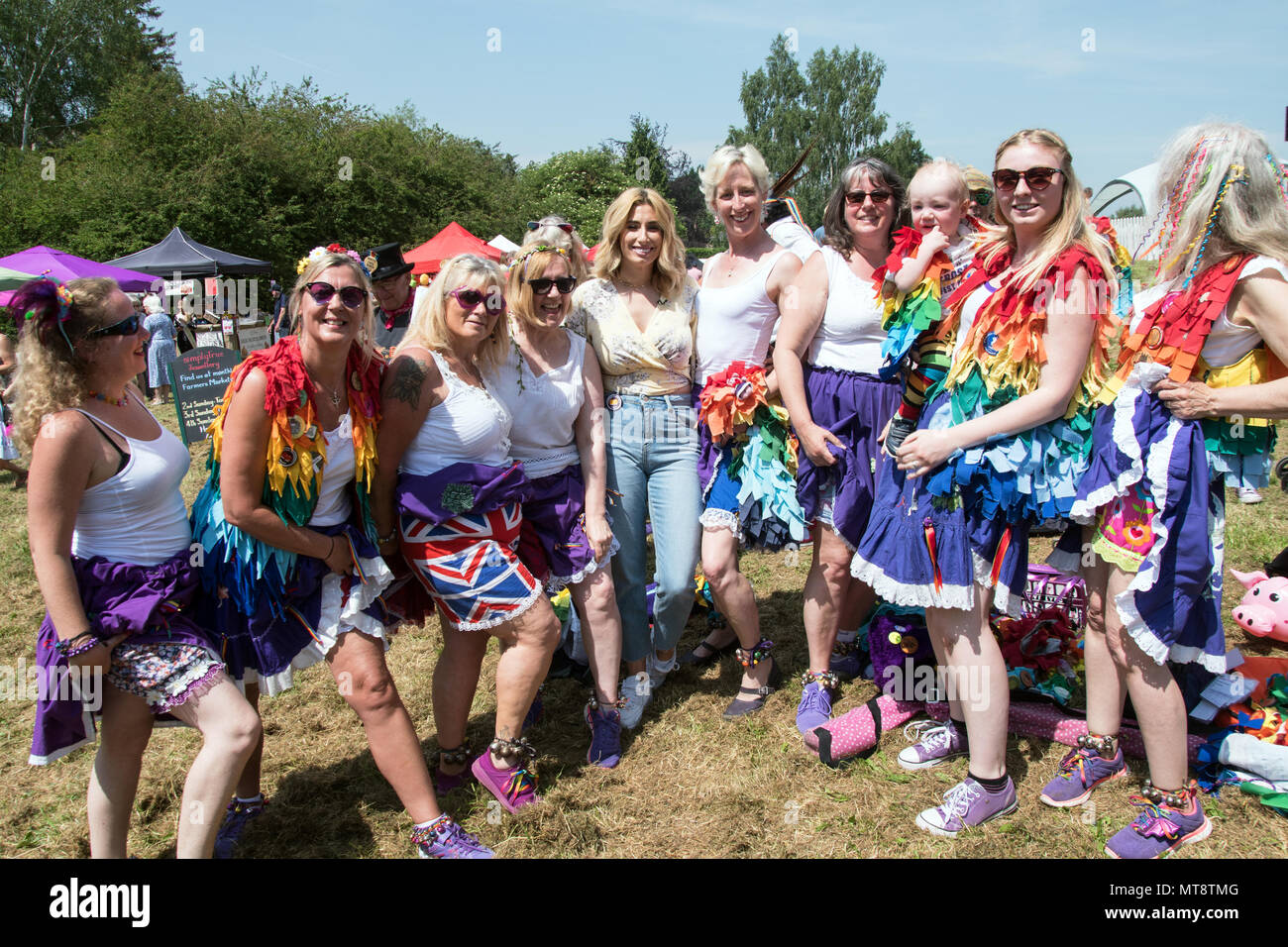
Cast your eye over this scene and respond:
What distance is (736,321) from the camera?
3.36 metres

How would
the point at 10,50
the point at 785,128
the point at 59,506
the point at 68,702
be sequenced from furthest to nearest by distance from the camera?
the point at 785,128, the point at 10,50, the point at 68,702, the point at 59,506

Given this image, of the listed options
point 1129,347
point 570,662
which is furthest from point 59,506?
point 1129,347

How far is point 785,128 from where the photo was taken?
4247cm

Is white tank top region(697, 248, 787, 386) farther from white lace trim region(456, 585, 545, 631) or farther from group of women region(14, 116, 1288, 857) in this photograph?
white lace trim region(456, 585, 545, 631)

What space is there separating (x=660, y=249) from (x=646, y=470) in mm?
918

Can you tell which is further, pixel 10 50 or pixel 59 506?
pixel 10 50

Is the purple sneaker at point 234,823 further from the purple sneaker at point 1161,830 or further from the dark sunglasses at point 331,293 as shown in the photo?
the purple sneaker at point 1161,830

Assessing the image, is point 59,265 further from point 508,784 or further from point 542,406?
point 508,784

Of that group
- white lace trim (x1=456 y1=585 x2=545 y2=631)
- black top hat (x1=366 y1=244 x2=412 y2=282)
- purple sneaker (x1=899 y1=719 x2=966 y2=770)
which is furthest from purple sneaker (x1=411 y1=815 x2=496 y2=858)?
black top hat (x1=366 y1=244 x2=412 y2=282)

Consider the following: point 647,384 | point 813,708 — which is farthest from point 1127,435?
point 647,384

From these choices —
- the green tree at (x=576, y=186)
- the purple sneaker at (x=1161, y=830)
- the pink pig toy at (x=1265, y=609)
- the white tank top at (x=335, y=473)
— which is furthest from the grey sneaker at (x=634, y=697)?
the green tree at (x=576, y=186)

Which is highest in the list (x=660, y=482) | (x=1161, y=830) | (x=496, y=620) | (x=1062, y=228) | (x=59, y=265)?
(x=59, y=265)
